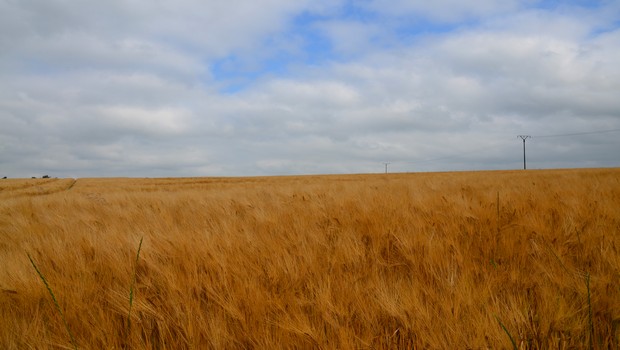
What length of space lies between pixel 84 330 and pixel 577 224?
300 centimetres

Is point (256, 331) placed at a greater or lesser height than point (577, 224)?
lesser

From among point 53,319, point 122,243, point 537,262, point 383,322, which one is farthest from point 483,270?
point 122,243

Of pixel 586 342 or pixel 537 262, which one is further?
pixel 537 262

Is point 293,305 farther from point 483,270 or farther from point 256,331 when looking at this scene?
point 483,270

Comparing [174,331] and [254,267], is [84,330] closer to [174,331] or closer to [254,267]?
[174,331]

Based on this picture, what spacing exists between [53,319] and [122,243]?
0.94 metres

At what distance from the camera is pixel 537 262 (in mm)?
1685

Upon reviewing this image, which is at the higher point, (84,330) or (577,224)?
(577,224)

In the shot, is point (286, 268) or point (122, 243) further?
point (122, 243)

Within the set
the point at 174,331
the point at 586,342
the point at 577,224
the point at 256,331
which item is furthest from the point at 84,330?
the point at 577,224

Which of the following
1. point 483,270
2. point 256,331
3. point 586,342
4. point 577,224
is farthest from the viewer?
point 577,224

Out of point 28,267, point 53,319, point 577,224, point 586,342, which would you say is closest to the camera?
point 586,342

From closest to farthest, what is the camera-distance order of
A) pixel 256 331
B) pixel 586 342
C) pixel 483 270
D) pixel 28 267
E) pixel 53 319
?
pixel 586 342 → pixel 256 331 → pixel 53 319 → pixel 483 270 → pixel 28 267

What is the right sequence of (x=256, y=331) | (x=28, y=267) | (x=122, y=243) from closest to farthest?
1. (x=256, y=331)
2. (x=28, y=267)
3. (x=122, y=243)
